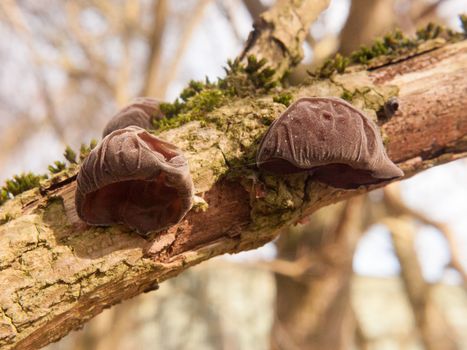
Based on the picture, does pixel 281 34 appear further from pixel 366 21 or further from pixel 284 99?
pixel 366 21

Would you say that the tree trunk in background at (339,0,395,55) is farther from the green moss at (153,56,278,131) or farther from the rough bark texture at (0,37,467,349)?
the green moss at (153,56,278,131)

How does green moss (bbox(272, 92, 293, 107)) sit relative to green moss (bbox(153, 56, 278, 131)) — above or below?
below

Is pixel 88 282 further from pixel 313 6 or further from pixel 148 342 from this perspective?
pixel 148 342

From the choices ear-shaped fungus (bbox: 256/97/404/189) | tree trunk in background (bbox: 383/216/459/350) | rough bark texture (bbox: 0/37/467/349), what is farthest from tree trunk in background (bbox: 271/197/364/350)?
ear-shaped fungus (bbox: 256/97/404/189)

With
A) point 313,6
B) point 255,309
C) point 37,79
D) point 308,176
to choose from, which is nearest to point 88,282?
point 308,176

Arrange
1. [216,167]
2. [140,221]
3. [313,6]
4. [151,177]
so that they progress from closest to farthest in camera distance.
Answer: [151,177], [140,221], [216,167], [313,6]

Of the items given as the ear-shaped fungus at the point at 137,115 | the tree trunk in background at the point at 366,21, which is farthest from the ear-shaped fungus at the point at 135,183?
the tree trunk in background at the point at 366,21

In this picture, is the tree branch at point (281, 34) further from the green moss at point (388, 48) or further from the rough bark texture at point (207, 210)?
the rough bark texture at point (207, 210)

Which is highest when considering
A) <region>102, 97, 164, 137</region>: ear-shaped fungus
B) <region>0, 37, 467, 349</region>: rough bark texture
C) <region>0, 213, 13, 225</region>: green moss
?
<region>102, 97, 164, 137</region>: ear-shaped fungus
